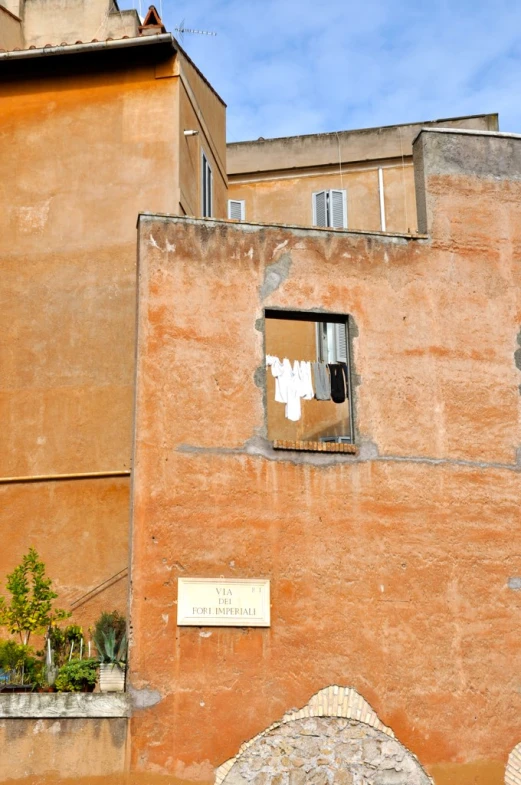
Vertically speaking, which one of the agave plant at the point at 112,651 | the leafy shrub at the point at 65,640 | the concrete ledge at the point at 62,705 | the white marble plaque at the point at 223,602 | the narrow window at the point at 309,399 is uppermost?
the narrow window at the point at 309,399

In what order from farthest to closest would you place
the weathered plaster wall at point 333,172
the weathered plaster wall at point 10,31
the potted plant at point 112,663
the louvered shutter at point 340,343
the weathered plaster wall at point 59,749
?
the weathered plaster wall at point 333,172, the louvered shutter at point 340,343, the weathered plaster wall at point 10,31, the potted plant at point 112,663, the weathered plaster wall at point 59,749

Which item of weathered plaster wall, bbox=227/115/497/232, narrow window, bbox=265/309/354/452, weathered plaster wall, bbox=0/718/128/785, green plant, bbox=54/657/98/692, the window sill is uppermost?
weathered plaster wall, bbox=227/115/497/232

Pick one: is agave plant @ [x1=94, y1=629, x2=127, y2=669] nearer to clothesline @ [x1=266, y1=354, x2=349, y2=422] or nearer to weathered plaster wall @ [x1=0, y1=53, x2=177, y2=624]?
weathered plaster wall @ [x1=0, y1=53, x2=177, y2=624]

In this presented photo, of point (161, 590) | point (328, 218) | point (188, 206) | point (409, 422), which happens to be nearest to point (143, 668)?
point (161, 590)

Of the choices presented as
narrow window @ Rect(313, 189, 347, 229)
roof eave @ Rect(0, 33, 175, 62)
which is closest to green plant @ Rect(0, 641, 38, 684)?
roof eave @ Rect(0, 33, 175, 62)

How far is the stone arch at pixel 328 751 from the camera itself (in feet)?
37.3

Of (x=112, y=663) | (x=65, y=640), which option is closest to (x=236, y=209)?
(x=65, y=640)

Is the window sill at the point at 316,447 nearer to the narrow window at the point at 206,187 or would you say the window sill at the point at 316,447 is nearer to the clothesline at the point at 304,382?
the clothesline at the point at 304,382

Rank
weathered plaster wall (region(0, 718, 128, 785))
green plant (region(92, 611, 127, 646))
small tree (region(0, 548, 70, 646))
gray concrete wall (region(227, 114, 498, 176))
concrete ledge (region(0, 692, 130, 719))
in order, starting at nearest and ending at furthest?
A: weathered plaster wall (region(0, 718, 128, 785)) < concrete ledge (region(0, 692, 130, 719)) < small tree (region(0, 548, 70, 646)) < green plant (region(92, 611, 127, 646)) < gray concrete wall (region(227, 114, 498, 176))

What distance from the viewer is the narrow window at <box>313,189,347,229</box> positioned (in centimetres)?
2156

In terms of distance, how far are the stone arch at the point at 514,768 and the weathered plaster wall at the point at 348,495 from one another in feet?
0.34

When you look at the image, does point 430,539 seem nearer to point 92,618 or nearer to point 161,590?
point 161,590

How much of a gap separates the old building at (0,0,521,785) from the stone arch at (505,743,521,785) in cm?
8

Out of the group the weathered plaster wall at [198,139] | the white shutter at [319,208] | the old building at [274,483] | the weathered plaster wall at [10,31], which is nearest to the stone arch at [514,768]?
the old building at [274,483]
